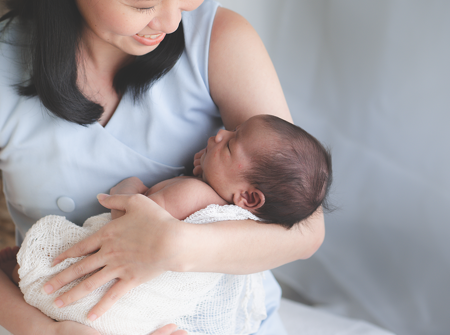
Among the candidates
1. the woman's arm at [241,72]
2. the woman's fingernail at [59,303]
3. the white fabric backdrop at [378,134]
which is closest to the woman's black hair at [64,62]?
the woman's arm at [241,72]

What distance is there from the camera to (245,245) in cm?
92

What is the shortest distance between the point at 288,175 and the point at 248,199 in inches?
5.1

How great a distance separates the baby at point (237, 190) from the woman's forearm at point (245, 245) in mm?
38

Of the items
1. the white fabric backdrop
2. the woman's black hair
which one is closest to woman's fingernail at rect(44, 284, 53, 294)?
the woman's black hair

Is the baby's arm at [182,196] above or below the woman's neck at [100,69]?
below

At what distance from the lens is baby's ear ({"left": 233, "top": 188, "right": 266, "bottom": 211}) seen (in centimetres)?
99

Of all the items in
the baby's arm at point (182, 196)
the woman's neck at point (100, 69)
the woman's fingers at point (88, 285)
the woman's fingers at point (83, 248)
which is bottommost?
the woman's fingers at point (88, 285)

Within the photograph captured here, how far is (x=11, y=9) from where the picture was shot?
Answer: 1104 millimetres

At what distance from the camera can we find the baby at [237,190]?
938 mm

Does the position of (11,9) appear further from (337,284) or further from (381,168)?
(337,284)

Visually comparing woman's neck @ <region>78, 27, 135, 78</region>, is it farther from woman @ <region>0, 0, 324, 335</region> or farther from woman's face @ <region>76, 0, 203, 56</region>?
woman's face @ <region>76, 0, 203, 56</region>

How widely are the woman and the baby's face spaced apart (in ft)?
0.34

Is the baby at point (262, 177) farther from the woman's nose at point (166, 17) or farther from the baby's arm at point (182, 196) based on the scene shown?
the woman's nose at point (166, 17)

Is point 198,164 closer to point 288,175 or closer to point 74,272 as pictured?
point 288,175
